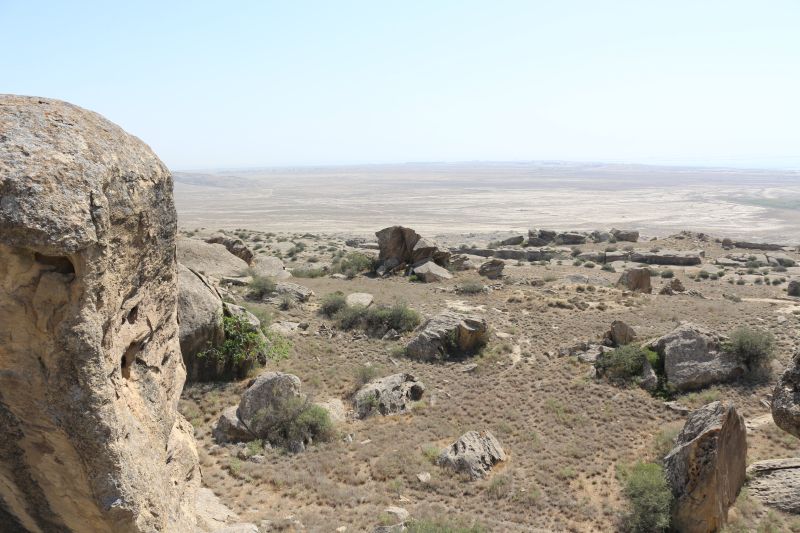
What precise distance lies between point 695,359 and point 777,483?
607 cm

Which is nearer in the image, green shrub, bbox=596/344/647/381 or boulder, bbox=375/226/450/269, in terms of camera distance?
green shrub, bbox=596/344/647/381

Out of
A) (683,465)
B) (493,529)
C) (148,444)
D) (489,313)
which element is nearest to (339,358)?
(489,313)

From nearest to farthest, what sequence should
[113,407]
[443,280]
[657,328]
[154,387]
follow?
[113,407], [154,387], [657,328], [443,280]

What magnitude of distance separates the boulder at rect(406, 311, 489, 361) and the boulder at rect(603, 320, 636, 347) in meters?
4.74

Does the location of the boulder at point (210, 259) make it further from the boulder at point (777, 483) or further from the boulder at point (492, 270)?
the boulder at point (777, 483)

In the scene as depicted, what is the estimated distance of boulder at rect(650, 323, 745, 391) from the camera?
1672 centimetres

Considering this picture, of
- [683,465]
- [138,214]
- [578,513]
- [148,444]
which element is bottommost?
[578,513]

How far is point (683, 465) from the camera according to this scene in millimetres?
11141

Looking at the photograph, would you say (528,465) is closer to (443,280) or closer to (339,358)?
(339,358)

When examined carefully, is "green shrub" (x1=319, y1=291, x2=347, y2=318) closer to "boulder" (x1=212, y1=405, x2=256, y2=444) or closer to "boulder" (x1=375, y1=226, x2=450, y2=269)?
"boulder" (x1=212, y1=405, x2=256, y2=444)

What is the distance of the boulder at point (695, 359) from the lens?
54.9ft

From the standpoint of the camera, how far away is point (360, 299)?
81.7 feet

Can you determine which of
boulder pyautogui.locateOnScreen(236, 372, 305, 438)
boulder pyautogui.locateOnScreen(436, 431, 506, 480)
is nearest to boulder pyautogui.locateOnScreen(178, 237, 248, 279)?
boulder pyautogui.locateOnScreen(236, 372, 305, 438)

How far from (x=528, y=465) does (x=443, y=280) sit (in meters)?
18.3
